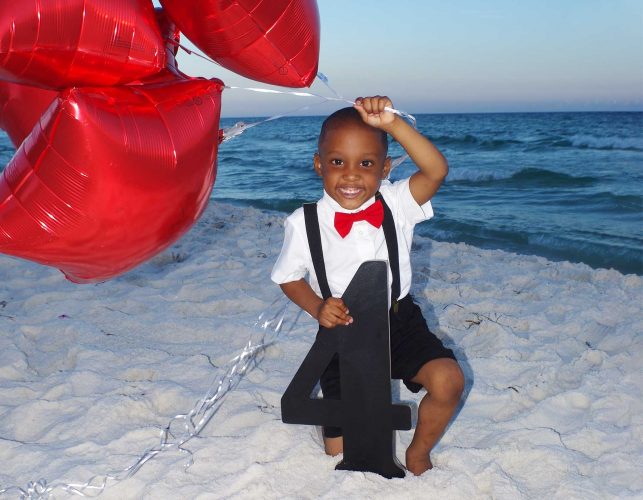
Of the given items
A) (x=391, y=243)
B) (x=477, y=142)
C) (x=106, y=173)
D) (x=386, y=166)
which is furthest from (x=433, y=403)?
(x=477, y=142)

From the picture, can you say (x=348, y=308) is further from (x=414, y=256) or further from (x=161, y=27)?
(x=414, y=256)

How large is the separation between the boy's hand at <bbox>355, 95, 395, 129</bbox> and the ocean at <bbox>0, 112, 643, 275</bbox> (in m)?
3.81

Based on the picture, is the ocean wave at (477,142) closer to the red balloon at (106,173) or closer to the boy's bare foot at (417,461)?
the boy's bare foot at (417,461)

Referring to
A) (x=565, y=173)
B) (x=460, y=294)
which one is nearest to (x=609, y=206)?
(x=565, y=173)

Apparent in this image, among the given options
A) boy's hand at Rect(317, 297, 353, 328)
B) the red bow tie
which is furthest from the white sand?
the red bow tie

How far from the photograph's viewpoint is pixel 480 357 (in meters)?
2.91

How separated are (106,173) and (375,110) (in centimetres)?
74

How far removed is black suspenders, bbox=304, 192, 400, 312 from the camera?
78.8 inches

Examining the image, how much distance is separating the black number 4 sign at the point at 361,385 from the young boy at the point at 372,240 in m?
0.06

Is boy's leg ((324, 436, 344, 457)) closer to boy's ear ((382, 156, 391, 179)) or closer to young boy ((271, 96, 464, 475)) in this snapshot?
young boy ((271, 96, 464, 475))

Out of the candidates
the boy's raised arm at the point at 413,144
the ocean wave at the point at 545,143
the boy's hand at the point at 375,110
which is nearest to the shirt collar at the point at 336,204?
the boy's raised arm at the point at 413,144

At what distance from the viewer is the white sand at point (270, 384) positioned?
2.07 m

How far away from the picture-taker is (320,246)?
2.00 meters

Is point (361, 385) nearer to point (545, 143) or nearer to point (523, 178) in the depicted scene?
point (523, 178)
